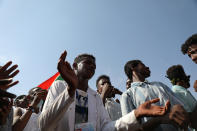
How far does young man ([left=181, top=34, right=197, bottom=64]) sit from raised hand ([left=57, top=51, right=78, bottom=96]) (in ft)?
7.83

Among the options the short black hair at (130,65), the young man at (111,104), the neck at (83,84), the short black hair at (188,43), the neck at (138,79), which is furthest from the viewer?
the young man at (111,104)

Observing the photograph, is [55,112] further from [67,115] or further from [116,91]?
[116,91]

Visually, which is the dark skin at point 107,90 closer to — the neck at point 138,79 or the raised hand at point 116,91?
the raised hand at point 116,91

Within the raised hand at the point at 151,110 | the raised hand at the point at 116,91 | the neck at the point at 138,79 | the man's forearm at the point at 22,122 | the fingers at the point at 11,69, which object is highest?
the raised hand at the point at 116,91

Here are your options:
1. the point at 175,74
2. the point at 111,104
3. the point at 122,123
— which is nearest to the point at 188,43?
the point at 175,74

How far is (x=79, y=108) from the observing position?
261 centimetres

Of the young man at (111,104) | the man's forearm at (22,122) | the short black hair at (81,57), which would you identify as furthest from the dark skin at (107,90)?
the man's forearm at (22,122)

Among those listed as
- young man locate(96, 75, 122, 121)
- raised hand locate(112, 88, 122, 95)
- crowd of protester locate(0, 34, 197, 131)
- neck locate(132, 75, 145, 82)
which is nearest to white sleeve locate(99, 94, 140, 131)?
crowd of protester locate(0, 34, 197, 131)

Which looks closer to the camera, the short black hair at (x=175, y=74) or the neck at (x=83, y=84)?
the neck at (x=83, y=84)

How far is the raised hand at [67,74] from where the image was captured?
2127mm

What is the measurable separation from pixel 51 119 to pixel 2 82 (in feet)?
2.67

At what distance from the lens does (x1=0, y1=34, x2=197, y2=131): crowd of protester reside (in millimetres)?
2145

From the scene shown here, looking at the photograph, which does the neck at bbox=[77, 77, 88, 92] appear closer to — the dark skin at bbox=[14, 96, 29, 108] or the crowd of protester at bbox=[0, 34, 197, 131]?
the crowd of protester at bbox=[0, 34, 197, 131]

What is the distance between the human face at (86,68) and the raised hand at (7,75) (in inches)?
41.2
